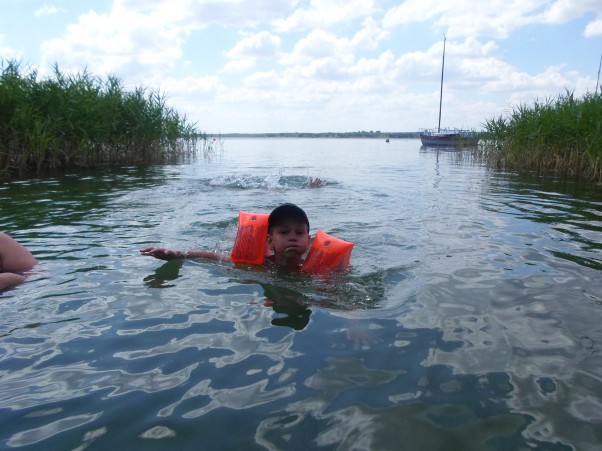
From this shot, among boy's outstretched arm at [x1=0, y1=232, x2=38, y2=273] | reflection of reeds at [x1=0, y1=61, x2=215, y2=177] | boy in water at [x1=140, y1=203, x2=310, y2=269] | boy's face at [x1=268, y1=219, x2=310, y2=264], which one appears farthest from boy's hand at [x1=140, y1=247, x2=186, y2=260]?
reflection of reeds at [x1=0, y1=61, x2=215, y2=177]

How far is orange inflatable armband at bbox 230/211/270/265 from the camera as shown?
496 centimetres

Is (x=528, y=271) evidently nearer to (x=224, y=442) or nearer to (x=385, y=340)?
(x=385, y=340)

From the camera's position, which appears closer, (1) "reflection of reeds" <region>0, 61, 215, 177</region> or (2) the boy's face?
(2) the boy's face

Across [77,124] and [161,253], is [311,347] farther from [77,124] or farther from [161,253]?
[77,124]

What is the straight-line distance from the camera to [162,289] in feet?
13.5

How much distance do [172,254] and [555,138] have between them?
13034 mm

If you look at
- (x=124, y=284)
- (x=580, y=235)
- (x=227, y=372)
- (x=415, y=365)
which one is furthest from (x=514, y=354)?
(x=580, y=235)

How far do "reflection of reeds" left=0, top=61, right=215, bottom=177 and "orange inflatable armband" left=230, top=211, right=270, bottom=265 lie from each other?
939 cm

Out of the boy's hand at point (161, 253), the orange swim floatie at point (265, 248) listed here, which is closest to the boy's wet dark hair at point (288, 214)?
the orange swim floatie at point (265, 248)

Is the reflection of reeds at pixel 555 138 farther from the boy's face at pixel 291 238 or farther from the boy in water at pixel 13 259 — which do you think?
the boy in water at pixel 13 259

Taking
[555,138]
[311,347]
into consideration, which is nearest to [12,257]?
[311,347]

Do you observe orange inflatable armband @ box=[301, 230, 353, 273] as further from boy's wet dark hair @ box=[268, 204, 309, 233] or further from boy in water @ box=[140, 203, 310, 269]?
boy's wet dark hair @ box=[268, 204, 309, 233]

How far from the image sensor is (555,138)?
14.0m

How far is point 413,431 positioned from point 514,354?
1090 millimetres
